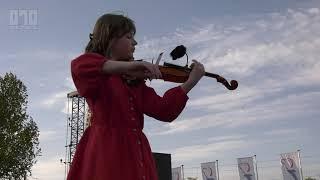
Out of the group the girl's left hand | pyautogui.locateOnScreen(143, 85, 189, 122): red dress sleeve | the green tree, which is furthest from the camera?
the green tree

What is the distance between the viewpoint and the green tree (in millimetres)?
25484

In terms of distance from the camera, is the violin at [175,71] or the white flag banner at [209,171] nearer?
the violin at [175,71]

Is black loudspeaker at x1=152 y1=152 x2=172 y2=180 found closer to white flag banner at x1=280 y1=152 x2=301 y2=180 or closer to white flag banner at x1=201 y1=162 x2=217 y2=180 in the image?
white flag banner at x1=280 y1=152 x2=301 y2=180

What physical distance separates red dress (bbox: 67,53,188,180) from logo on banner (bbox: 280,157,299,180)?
86.4 ft

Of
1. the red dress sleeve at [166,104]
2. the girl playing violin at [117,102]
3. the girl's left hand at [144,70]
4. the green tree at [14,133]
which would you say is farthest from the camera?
the green tree at [14,133]

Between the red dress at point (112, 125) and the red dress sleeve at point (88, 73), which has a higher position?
the red dress sleeve at point (88, 73)

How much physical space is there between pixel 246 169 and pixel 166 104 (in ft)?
90.9

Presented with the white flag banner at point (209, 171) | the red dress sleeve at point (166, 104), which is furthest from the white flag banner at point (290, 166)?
the red dress sleeve at point (166, 104)

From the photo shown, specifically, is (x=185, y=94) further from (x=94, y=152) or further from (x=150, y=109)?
(x=94, y=152)

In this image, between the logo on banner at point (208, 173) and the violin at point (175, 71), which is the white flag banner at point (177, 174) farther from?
the violin at point (175, 71)

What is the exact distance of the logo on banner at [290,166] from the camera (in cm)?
2772

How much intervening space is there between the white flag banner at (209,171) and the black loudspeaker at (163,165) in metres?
20.2

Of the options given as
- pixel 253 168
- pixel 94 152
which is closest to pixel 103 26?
pixel 94 152

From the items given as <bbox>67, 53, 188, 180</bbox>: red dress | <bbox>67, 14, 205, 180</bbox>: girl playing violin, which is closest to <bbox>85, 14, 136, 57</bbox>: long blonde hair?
<bbox>67, 14, 205, 180</bbox>: girl playing violin
